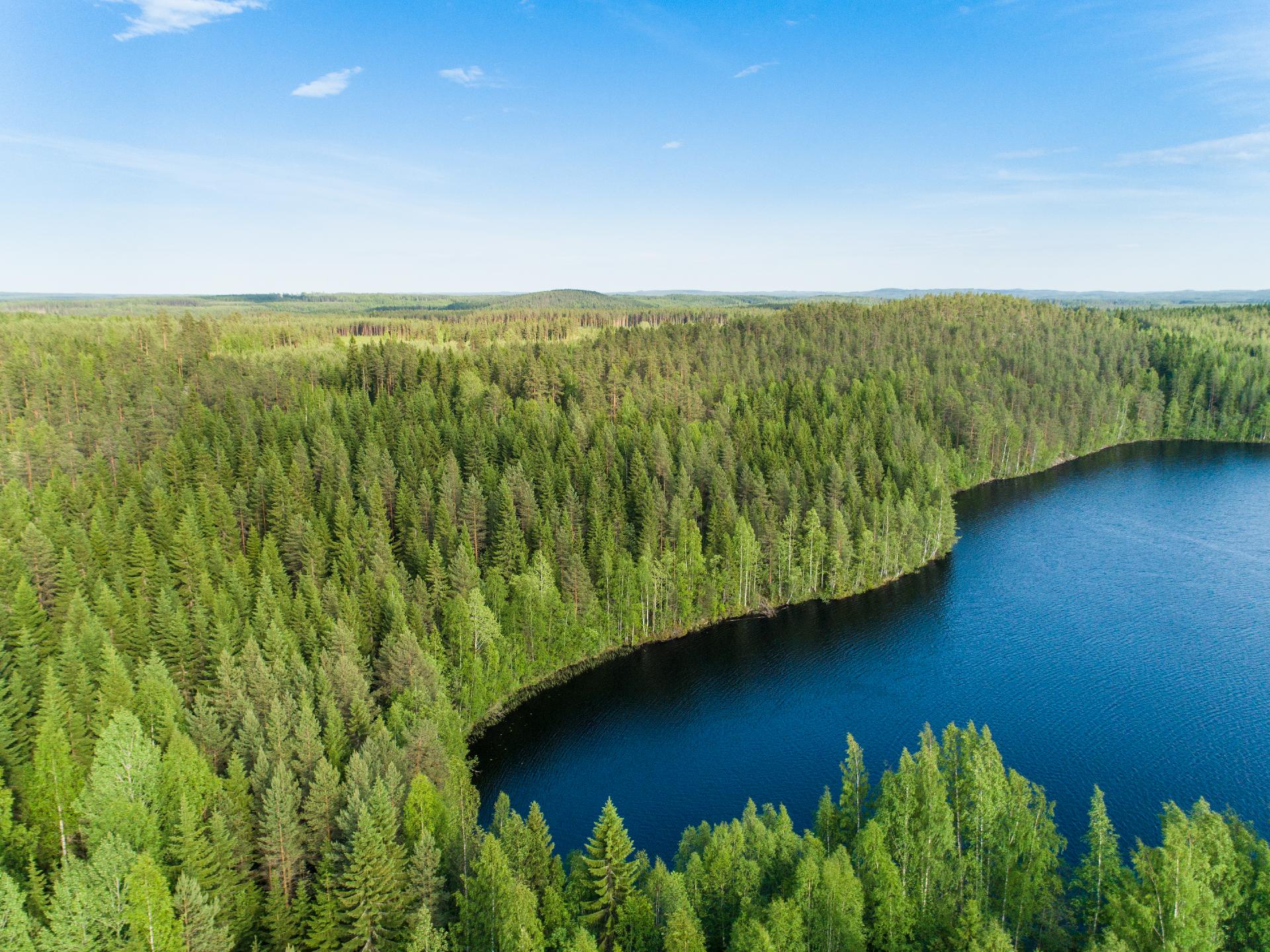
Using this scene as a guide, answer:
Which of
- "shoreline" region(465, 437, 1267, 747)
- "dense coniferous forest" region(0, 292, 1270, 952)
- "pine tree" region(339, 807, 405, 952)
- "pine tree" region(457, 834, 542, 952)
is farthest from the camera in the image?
"shoreline" region(465, 437, 1267, 747)

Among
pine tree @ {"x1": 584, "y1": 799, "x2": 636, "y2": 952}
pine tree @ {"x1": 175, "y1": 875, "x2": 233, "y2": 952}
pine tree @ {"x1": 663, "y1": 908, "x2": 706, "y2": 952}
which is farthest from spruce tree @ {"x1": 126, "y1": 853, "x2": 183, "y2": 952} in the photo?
pine tree @ {"x1": 663, "y1": 908, "x2": 706, "y2": 952}

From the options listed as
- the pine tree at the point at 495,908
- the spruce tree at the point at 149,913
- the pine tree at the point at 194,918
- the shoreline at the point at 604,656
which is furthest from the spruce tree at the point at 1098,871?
the shoreline at the point at 604,656

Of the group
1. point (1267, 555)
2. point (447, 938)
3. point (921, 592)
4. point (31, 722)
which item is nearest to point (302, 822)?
point (447, 938)

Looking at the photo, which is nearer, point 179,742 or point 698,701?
point 179,742

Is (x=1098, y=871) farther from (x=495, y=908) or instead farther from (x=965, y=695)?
(x=965, y=695)

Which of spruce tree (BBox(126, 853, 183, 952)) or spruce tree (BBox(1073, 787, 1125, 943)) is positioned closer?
spruce tree (BBox(126, 853, 183, 952))

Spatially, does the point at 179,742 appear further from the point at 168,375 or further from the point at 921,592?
the point at 168,375

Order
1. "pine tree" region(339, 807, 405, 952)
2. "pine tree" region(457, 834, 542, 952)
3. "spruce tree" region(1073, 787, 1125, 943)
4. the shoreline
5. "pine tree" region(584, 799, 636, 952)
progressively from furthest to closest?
1. the shoreline
2. "pine tree" region(339, 807, 405, 952)
3. "spruce tree" region(1073, 787, 1125, 943)
4. "pine tree" region(584, 799, 636, 952)
5. "pine tree" region(457, 834, 542, 952)

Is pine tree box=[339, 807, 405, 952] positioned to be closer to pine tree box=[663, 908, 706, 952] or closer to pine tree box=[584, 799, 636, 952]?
pine tree box=[584, 799, 636, 952]
